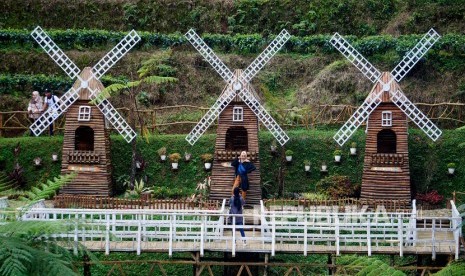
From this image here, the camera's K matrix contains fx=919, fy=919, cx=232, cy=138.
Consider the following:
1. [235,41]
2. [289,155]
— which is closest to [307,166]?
[289,155]

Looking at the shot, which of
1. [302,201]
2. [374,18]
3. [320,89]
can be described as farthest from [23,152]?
[374,18]

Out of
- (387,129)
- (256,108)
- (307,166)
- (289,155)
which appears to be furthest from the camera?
(289,155)

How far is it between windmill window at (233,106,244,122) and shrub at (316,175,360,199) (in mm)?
4364

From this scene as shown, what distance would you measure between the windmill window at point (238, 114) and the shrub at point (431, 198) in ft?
24.5

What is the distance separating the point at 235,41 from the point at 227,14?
3891 mm

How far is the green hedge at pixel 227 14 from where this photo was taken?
5047 centimetres

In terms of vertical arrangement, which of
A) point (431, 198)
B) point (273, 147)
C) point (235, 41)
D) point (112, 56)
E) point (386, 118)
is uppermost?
point (235, 41)

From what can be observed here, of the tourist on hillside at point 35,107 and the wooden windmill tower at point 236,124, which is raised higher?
the tourist on hillside at point 35,107

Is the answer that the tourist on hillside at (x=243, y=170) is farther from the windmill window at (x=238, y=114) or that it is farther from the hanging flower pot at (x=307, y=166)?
A: the hanging flower pot at (x=307, y=166)

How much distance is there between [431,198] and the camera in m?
35.1

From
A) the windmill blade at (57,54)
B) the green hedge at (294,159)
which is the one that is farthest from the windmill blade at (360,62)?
the windmill blade at (57,54)

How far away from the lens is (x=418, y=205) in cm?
3475

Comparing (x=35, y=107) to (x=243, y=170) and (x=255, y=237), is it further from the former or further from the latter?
(x=255, y=237)

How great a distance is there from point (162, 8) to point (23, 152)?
56.5 feet
